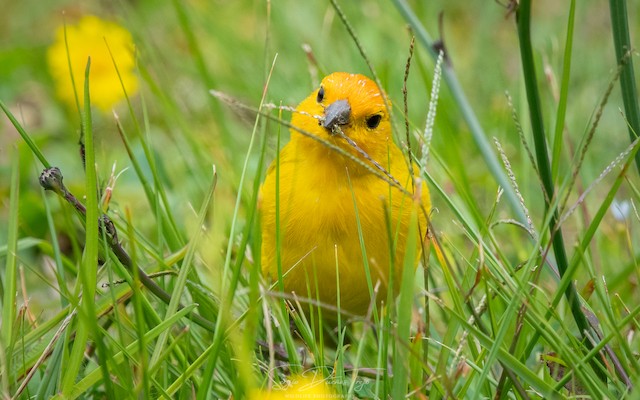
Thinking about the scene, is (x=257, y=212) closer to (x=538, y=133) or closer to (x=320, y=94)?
(x=538, y=133)

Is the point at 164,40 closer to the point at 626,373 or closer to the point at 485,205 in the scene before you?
the point at 485,205

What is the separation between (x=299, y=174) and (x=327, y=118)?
202 mm

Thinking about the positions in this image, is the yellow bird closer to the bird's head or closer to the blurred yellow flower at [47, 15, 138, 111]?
the bird's head

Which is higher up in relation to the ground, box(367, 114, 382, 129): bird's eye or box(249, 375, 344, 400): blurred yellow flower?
box(367, 114, 382, 129): bird's eye

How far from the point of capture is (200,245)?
2256 millimetres

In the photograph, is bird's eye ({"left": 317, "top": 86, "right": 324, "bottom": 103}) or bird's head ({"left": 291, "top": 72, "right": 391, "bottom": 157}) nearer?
bird's head ({"left": 291, "top": 72, "right": 391, "bottom": 157})

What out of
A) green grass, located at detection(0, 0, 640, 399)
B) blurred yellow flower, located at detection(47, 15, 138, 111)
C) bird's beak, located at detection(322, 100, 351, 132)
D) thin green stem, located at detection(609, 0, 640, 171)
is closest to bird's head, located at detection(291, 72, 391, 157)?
bird's beak, located at detection(322, 100, 351, 132)

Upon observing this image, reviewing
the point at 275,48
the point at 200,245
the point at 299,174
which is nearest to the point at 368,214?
the point at 299,174

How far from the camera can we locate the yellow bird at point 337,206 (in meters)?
2.26

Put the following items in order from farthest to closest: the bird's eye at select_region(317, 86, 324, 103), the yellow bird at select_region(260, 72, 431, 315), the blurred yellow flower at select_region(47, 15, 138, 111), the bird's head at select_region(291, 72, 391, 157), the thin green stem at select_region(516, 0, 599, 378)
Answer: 1. the blurred yellow flower at select_region(47, 15, 138, 111)
2. the bird's eye at select_region(317, 86, 324, 103)
3. the bird's head at select_region(291, 72, 391, 157)
4. the yellow bird at select_region(260, 72, 431, 315)
5. the thin green stem at select_region(516, 0, 599, 378)

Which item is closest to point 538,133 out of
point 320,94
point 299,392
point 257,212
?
point 257,212

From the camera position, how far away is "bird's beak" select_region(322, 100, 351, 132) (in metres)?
2.29

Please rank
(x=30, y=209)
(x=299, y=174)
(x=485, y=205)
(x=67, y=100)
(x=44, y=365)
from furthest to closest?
(x=67, y=100)
(x=485, y=205)
(x=30, y=209)
(x=299, y=174)
(x=44, y=365)

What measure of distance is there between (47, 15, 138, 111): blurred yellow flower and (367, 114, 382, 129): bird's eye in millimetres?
1789
